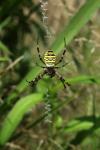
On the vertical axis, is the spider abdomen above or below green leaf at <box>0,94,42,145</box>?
above

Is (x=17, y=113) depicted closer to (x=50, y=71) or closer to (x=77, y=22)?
(x=77, y=22)

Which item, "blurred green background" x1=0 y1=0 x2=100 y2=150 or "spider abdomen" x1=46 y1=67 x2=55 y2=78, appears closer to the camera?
"spider abdomen" x1=46 y1=67 x2=55 y2=78

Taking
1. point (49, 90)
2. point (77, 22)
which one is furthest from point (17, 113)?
point (77, 22)

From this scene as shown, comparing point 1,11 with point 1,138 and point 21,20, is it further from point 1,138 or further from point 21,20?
point 1,138

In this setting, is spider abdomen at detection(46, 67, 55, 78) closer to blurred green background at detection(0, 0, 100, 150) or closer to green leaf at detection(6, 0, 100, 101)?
blurred green background at detection(0, 0, 100, 150)

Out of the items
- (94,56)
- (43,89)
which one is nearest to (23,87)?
(43,89)

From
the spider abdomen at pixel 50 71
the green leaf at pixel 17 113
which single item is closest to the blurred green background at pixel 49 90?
the green leaf at pixel 17 113

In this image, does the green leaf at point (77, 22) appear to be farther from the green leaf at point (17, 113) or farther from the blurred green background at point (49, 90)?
the green leaf at point (17, 113)

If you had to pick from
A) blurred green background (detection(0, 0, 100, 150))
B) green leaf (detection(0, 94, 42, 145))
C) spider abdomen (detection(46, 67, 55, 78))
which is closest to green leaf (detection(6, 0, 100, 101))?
blurred green background (detection(0, 0, 100, 150))
